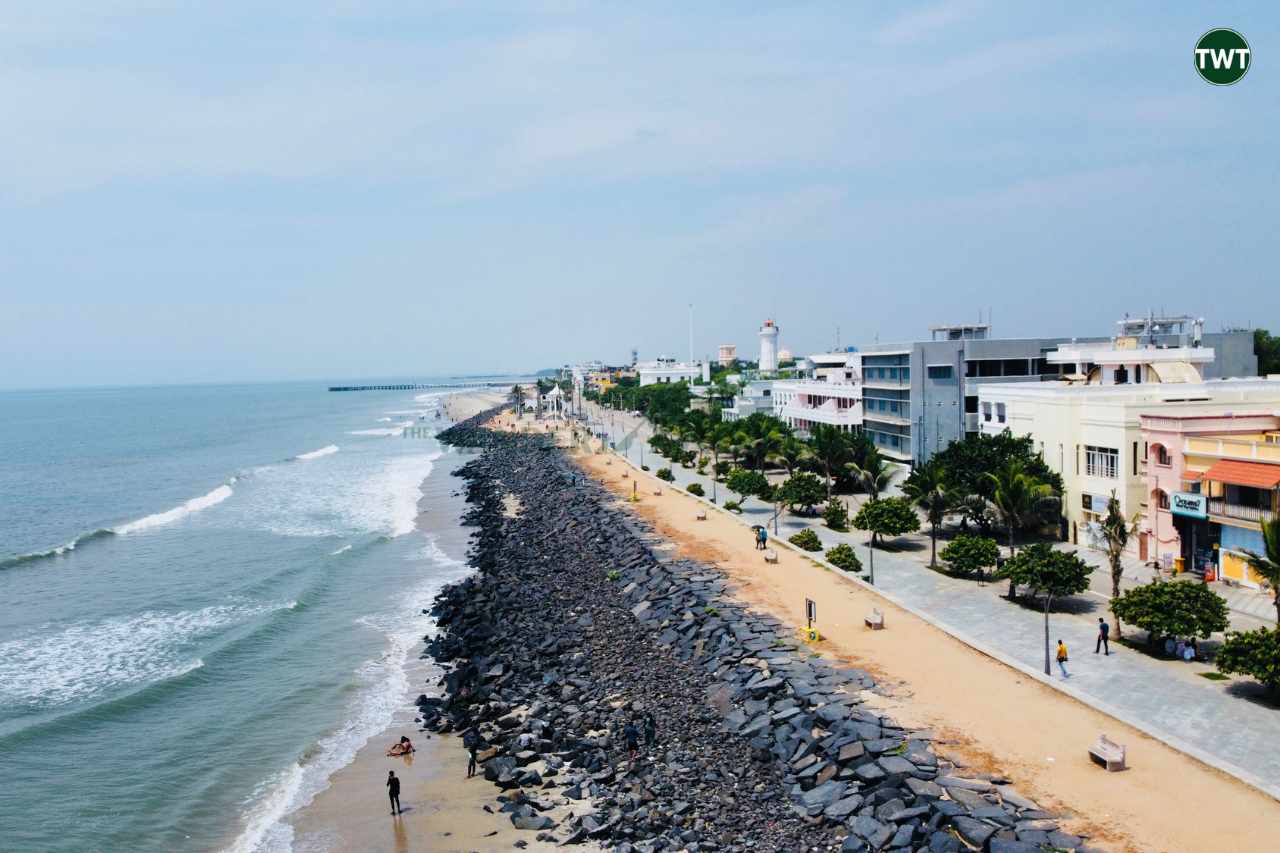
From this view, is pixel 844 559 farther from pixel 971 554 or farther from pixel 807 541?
pixel 971 554

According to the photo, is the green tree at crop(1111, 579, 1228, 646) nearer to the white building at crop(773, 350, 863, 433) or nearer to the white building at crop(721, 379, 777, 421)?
the white building at crop(773, 350, 863, 433)

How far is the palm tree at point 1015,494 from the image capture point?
115ft

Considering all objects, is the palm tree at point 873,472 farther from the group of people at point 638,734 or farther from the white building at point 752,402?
the white building at point 752,402

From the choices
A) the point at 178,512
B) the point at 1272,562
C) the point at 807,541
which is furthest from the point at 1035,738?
the point at 178,512

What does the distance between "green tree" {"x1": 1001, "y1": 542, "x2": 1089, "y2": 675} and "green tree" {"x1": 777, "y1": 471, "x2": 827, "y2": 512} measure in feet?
57.0

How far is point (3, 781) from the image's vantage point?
22547 mm

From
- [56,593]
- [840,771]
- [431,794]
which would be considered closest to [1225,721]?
[840,771]

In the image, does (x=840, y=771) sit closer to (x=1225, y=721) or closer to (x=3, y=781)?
(x=1225, y=721)

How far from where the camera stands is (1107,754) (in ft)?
54.7

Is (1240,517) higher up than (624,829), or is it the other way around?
(1240,517)

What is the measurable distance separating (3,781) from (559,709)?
13.9 meters

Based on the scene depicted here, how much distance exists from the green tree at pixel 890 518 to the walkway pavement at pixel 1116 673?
1.34 metres

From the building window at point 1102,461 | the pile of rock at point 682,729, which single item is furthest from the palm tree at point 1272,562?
the building window at point 1102,461

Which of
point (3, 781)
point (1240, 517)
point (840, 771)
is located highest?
point (1240, 517)
